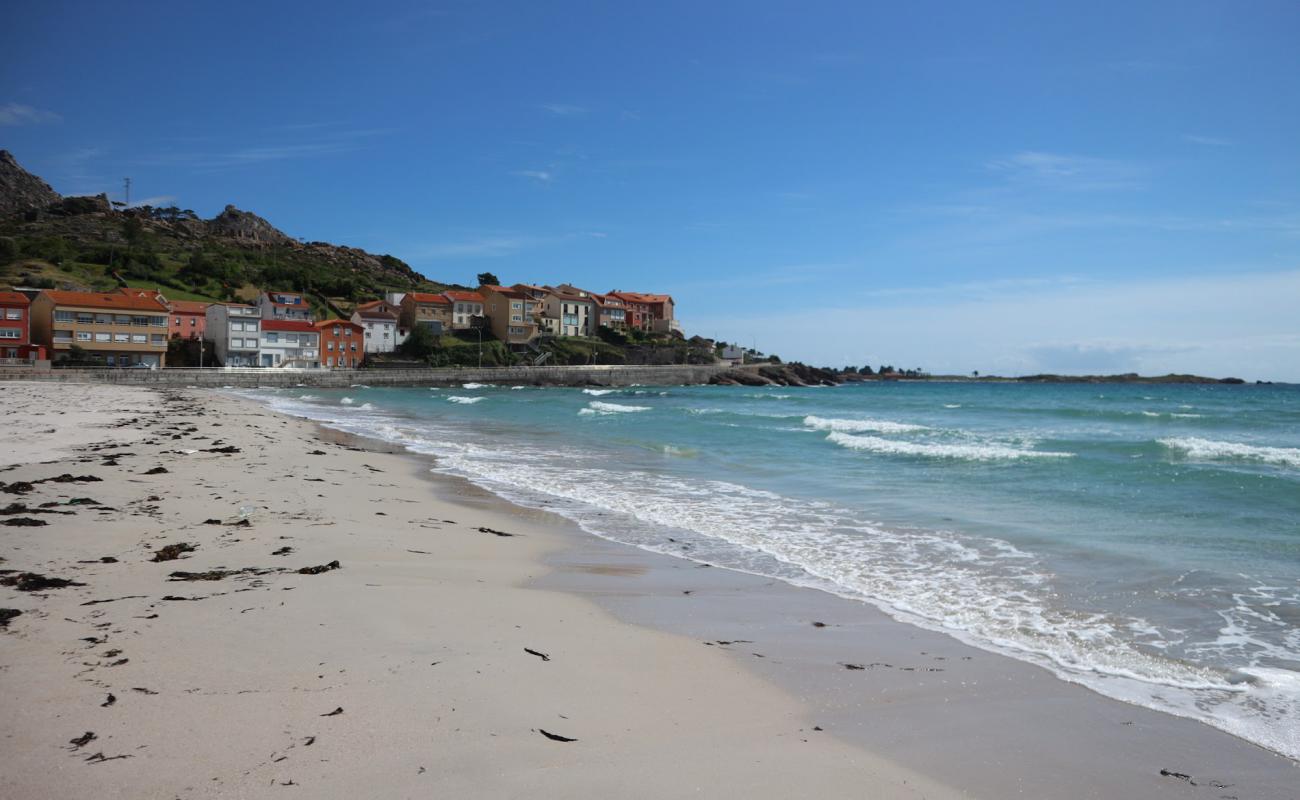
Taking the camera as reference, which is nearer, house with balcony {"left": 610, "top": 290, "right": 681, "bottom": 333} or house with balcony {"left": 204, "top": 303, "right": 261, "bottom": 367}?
house with balcony {"left": 204, "top": 303, "right": 261, "bottom": 367}

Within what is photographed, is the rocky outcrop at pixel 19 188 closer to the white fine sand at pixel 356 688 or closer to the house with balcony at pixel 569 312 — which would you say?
the house with balcony at pixel 569 312

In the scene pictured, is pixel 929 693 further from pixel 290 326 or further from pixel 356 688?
pixel 290 326

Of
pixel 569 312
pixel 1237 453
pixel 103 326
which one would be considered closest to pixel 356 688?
pixel 1237 453

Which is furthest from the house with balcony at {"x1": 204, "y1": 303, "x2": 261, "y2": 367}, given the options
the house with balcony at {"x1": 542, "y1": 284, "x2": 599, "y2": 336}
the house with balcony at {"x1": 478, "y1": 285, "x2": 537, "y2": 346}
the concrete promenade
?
the house with balcony at {"x1": 542, "y1": 284, "x2": 599, "y2": 336}

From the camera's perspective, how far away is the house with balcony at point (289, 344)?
242 feet

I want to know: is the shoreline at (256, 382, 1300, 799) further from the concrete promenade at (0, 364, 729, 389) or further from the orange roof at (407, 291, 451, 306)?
the orange roof at (407, 291, 451, 306)

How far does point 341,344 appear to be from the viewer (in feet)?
263

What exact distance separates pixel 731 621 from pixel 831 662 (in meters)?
1.06

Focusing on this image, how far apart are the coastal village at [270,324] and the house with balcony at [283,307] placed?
0.41 feet

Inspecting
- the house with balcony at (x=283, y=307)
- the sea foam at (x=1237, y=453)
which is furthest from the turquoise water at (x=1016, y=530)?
the house with balcony at (x=283, y=307)

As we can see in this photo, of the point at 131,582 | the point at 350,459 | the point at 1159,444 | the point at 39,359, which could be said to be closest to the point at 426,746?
the point at 131,582

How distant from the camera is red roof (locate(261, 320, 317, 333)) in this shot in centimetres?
7369

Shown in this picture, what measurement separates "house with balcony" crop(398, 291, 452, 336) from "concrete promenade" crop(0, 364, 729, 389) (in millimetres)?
22146

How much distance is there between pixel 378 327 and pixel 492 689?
9022cm
